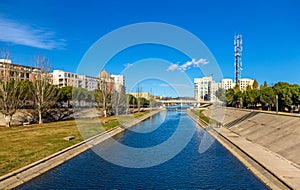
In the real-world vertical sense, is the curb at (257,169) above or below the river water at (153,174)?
above

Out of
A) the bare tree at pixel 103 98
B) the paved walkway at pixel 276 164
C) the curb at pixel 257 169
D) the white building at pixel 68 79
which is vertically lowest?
the curb at pixel 257 169

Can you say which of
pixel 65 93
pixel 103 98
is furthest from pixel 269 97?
pixel 65 93

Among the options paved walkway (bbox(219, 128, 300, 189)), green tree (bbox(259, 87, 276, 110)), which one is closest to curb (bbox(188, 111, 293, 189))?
paved walkway (bbox(219, 128, 300, 189))

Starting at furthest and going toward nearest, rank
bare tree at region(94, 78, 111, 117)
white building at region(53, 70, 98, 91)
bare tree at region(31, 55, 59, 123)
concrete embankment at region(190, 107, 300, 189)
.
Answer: white building at region(53, 70, 98, 91)
bare tree at region(94, 78, 111, 117)
bare tree at region(31, 55, 59, 123)
concrete embankment at region(190, 107, 300, 189)

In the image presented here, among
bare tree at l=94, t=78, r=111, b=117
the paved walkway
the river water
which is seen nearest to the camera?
the paved walkway

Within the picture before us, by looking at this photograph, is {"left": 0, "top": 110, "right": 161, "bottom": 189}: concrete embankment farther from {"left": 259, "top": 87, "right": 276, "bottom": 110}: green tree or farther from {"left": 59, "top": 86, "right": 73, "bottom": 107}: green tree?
{"left": 259, "top": 87, "right": 276, "bottom": 110}: green tree

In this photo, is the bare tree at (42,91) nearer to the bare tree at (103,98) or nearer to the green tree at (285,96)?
the bare tree at (103,98)

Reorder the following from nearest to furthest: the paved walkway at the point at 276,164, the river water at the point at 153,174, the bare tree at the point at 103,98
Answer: the paved walkway at the point at 276,164 < the river water at the point at 153,174 < the bare tree at the point at 103,98

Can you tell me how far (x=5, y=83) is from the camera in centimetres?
3981

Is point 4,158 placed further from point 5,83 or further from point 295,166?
point 5,83

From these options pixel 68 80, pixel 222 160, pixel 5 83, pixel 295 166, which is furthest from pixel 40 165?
pixel 68 80

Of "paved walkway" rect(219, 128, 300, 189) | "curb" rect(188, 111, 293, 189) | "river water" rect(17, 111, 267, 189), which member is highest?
"paved walkway" rect(219, 128, 300, 189)

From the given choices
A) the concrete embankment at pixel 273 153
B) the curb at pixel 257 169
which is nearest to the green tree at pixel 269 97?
the concrete embankment at pixel 273 153

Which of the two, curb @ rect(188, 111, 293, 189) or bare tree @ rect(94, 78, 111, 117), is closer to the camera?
curb @ rect(188, 111, 293, 189)
